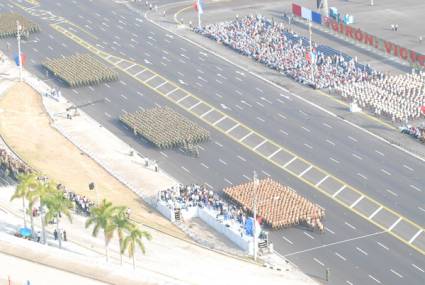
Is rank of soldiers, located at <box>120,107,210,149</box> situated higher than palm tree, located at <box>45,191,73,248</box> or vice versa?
palm tree, located at <box>45,191,73,248</box>

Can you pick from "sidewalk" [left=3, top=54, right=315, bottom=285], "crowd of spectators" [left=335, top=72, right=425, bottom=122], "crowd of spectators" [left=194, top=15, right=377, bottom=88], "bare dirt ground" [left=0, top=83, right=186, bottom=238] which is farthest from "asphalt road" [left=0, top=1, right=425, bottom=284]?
"bare dirt ground" [left=0, top=83, right=186, bottom=238]

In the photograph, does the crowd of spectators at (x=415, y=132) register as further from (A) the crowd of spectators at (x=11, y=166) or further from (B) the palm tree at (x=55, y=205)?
(B) the palm tree at (x=55, y=205)

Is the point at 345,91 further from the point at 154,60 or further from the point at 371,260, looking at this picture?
the point at 371,260

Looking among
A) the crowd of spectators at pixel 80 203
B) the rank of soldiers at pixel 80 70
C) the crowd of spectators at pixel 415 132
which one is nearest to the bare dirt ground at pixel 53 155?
the crowd of spectators at pixel 80 203

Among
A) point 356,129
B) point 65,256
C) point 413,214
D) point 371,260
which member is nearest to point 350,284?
point 371,260

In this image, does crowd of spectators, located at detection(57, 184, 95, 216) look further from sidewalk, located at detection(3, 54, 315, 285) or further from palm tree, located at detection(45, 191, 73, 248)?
palm tree, located at detection(45, 191, 73, 248)
